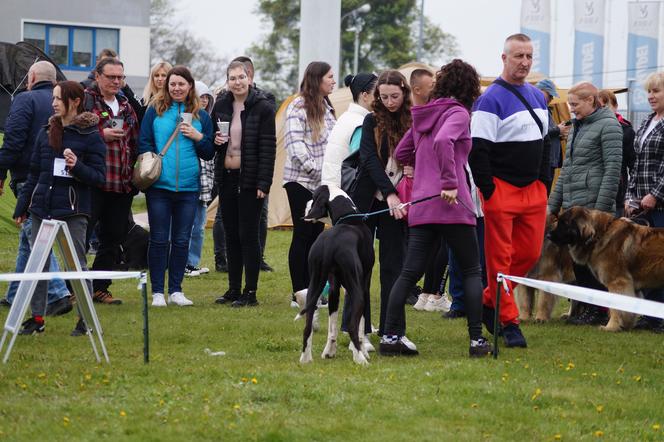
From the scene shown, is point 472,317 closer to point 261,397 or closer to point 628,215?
point 261,397

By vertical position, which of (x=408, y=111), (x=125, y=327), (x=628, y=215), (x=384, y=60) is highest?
(x=384, y=60)

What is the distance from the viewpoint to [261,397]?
5219mm

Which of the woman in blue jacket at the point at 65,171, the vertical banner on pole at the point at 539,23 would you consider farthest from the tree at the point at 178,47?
the woman in blue jacket at the point at 65,171

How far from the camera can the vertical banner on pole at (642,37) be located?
35.3 metres

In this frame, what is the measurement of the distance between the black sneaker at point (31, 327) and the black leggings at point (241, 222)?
2.05 m

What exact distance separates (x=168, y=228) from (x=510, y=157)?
3.25 m

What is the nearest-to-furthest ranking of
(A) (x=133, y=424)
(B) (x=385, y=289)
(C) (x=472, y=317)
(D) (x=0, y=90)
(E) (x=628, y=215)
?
(A) (x=133, y=424)
(C) (x=472, y=317)
(B) (x=385, y=289)
(E) (x=628, y=215)
(D) (x=0, y=90)

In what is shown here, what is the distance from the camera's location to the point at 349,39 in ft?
204

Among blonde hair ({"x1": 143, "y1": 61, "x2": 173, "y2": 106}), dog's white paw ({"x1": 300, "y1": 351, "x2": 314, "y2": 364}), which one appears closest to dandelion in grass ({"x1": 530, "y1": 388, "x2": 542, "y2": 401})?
dog's white paw ({"x1": 300, "y1": 351, "x2": 314, "y2": 364})

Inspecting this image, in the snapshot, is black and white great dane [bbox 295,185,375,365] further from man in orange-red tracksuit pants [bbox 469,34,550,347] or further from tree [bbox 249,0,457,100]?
tree [bbox 249,0,457,100]

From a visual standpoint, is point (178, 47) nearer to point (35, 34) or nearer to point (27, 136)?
point (35, 34)

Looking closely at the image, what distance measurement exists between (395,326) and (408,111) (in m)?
1.41

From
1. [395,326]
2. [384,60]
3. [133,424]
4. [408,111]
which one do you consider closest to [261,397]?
[133,424]

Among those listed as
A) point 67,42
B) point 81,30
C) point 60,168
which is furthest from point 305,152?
point 81,30
